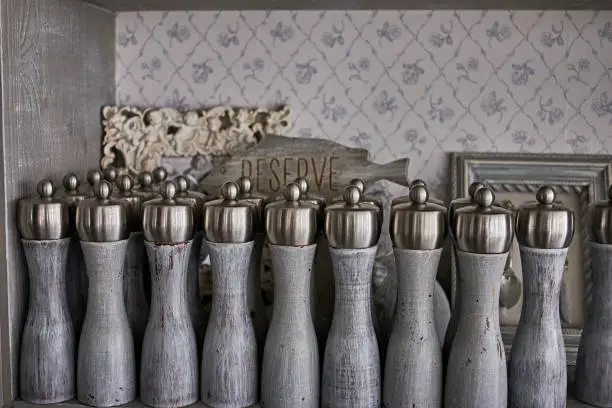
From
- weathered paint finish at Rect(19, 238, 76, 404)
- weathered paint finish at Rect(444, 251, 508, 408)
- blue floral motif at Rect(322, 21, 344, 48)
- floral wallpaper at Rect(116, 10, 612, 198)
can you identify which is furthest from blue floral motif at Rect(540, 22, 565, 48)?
weathered paint finish at Rect(19, 238, 76, 404)

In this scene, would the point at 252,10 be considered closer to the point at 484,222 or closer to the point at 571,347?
the point at 484,222

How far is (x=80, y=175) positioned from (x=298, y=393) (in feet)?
1.22

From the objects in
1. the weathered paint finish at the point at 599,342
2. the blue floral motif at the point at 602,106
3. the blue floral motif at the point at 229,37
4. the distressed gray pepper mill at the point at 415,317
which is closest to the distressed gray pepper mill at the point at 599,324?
the weathered paint finish at the point at 599,342

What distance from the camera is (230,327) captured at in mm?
622

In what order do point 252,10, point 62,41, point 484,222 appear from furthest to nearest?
1. point 252,10
2. point 62,41
3. point 484,222

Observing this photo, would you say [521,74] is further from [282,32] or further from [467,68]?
[282,32]

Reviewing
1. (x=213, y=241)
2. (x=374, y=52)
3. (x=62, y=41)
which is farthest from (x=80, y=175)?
(x=374, y=52)

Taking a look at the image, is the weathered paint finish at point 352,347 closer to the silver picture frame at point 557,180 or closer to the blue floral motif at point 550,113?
the silver picture frame at point 557,180

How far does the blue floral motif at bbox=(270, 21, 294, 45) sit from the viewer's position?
0.85m

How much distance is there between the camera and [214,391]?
2.05 ft

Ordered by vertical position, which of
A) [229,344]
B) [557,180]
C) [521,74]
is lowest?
[229,344]

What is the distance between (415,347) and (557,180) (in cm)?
32

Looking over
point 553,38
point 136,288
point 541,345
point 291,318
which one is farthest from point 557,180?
point 136,288

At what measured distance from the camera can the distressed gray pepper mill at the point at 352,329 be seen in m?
0.59
